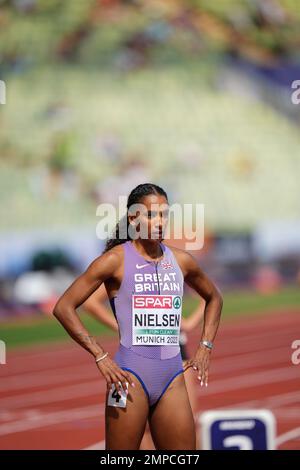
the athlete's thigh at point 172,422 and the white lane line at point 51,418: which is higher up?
the white lane line at point 51,418

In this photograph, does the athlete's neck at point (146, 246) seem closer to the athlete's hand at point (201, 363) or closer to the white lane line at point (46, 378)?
the athlete's hand at point (201, 363)

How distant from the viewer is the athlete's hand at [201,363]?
3.92m

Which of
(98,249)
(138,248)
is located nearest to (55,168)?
(98,249)

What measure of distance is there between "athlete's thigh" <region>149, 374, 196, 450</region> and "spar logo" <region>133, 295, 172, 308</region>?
329mm

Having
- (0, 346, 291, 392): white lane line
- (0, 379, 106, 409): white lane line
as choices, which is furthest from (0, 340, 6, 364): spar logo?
(0, 379, 106, 409): white lane line

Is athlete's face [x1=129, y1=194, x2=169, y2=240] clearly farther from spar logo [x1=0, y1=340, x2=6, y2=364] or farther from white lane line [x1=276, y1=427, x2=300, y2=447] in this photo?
spar logo [x1=0, y1=340, x2=6, y2=364]

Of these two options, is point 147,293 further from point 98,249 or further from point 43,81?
point 43,81

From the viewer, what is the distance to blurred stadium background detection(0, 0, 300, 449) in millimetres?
21281

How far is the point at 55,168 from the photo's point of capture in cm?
2295

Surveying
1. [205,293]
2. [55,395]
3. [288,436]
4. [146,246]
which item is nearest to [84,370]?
[55,395]

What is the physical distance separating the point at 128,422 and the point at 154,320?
43 cm

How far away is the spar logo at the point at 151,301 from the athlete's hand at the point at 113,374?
0.94 feet

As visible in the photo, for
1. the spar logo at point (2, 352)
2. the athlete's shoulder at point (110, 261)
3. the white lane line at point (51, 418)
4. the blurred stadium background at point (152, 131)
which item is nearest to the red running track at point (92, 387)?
the white lane line at point (51, 418)

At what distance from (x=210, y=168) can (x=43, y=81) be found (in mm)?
4785
